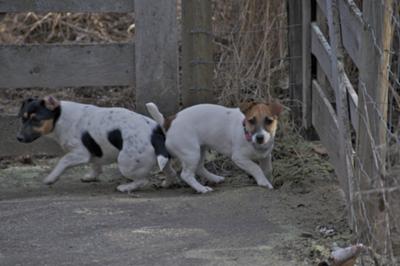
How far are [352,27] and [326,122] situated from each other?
144 cm

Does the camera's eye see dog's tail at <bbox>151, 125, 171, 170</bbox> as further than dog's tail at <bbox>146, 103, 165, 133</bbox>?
No

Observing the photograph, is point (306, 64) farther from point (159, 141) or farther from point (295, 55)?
point (159, 141)

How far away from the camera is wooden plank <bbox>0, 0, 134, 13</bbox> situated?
800cm

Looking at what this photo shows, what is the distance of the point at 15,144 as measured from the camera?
8305 millimetres

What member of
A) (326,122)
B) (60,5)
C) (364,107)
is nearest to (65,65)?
(60,5)

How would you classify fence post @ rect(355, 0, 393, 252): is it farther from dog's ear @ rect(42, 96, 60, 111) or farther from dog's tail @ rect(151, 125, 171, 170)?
dog's ear @ rect(42, 96, 60, 111)

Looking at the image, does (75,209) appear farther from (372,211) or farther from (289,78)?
(289,78)

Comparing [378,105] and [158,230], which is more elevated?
[378,105]

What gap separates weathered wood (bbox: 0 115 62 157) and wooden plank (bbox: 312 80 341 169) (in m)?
2.39

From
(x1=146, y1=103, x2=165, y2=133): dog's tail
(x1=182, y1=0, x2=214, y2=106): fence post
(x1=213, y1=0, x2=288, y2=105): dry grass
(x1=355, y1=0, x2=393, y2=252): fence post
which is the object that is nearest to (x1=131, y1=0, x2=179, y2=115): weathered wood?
(x1=182, y1=0, x2=214, y2=106): fence post

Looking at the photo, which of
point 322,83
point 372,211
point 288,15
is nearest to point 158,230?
point 372,211

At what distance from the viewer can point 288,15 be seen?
Result: 838cm

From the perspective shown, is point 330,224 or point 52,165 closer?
point 330,224

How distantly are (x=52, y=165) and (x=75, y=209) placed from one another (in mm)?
2179
